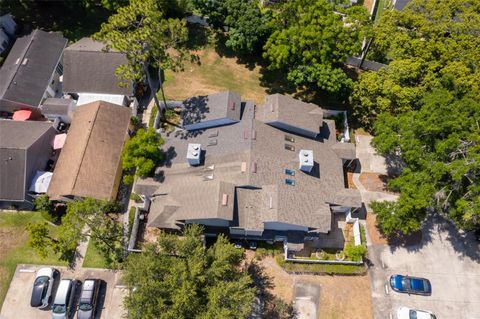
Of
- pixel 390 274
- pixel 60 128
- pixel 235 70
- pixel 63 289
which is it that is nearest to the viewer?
pixel 63 289

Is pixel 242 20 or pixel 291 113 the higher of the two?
pixel 242 20

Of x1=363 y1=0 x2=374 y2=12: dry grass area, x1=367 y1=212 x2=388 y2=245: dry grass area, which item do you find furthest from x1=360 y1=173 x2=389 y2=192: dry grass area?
x1=363 y1=0 x2=374 y2=12: dry grass area

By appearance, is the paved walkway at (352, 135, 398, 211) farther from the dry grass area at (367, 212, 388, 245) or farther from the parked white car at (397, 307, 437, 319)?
the parked white car at (397, 307, 437, 319)

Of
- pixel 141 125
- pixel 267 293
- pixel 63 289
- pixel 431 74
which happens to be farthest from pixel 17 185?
pixel 431 74

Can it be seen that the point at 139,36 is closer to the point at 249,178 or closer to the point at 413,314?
the point at 249,178

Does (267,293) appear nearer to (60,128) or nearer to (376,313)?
(376,313)

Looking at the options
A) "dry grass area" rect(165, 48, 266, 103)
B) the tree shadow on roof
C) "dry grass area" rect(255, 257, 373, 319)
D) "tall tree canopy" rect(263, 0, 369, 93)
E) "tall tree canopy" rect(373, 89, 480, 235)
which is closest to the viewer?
"tall tree canopy" rect(373, 89, 480, 235)

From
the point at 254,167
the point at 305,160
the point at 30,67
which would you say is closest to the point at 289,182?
the point at 305,160
